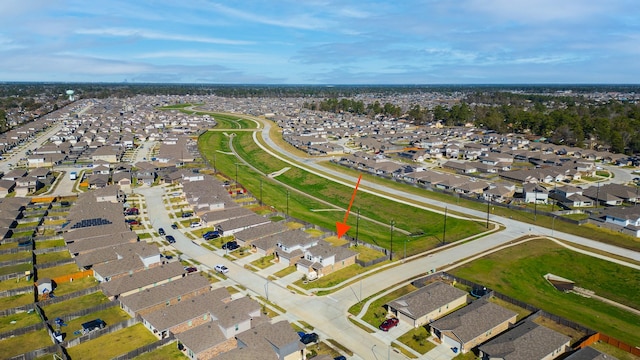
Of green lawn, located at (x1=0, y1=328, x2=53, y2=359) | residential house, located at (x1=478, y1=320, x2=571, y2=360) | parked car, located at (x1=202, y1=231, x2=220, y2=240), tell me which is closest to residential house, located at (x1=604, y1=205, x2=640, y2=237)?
residential house, located at (x1=478, y1=320, x2=571, y2=360)

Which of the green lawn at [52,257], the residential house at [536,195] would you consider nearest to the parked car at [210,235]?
the green lawn at [52,257]

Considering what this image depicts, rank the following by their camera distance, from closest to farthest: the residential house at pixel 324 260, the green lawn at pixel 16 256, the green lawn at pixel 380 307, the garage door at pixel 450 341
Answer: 1. the garage door at pixel 450 341
2. the green lawn at pixel 380 307
3. the residential house at pixel 324 260
4. the green lawn at pixel 16 256

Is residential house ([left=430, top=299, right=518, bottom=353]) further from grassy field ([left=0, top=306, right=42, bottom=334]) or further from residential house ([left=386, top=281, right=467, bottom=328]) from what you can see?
grassy field ([left=0, top=306, right=42, bottom=334])

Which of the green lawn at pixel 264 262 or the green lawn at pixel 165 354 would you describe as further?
the green lawn at pixel 264 262

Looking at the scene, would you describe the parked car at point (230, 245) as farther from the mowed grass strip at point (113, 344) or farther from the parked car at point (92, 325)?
the parked car at point (92, 325)

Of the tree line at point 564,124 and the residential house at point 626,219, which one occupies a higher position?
the tree line at point 564,124

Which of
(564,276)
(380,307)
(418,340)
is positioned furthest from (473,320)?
(564,276)

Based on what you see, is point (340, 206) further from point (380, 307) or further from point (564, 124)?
point (564, 124)

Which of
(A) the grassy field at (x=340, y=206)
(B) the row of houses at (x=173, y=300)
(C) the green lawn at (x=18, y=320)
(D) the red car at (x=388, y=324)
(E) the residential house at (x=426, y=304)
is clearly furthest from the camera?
(A) the grassy field at (x=340, y=206)
